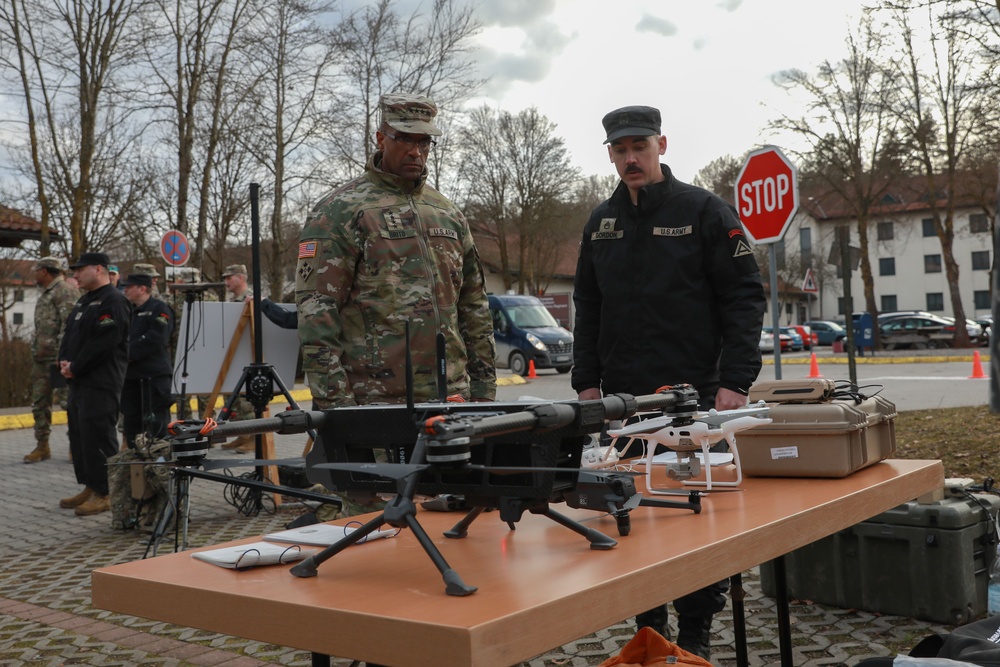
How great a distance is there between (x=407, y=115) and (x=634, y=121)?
87 centimetres

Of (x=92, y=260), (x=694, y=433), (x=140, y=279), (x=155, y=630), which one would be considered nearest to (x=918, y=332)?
(x=140, y=279)

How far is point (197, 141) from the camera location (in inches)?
1016

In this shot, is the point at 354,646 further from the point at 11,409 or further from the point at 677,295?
the point at 11,409

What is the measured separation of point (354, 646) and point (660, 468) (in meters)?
1.90

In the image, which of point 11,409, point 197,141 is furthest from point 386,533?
point 197,141

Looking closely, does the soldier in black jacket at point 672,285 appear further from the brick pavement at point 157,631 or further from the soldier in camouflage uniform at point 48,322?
the soldier in camouflage uniform at point 48,322

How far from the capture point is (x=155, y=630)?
15.8 feet

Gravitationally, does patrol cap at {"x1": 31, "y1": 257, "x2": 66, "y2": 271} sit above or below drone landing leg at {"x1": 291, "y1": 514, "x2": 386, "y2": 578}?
above

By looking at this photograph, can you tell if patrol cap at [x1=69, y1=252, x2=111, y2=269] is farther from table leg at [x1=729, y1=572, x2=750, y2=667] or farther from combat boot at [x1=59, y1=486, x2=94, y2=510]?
table leg at [x1=729, y1=572, x2=750, y2=667]

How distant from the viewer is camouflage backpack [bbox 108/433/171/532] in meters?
7.12

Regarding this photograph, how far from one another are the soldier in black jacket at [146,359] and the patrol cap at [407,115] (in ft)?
19.3

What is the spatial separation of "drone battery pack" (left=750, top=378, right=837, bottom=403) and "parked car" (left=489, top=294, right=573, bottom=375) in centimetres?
2201

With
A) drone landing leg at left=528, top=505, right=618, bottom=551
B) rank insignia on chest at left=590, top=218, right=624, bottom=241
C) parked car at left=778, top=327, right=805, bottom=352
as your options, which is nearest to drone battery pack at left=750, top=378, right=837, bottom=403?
rank insignia on chest at left=590, top=218, right=624, bottom=241

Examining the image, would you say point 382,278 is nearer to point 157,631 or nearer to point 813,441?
point 813,441
